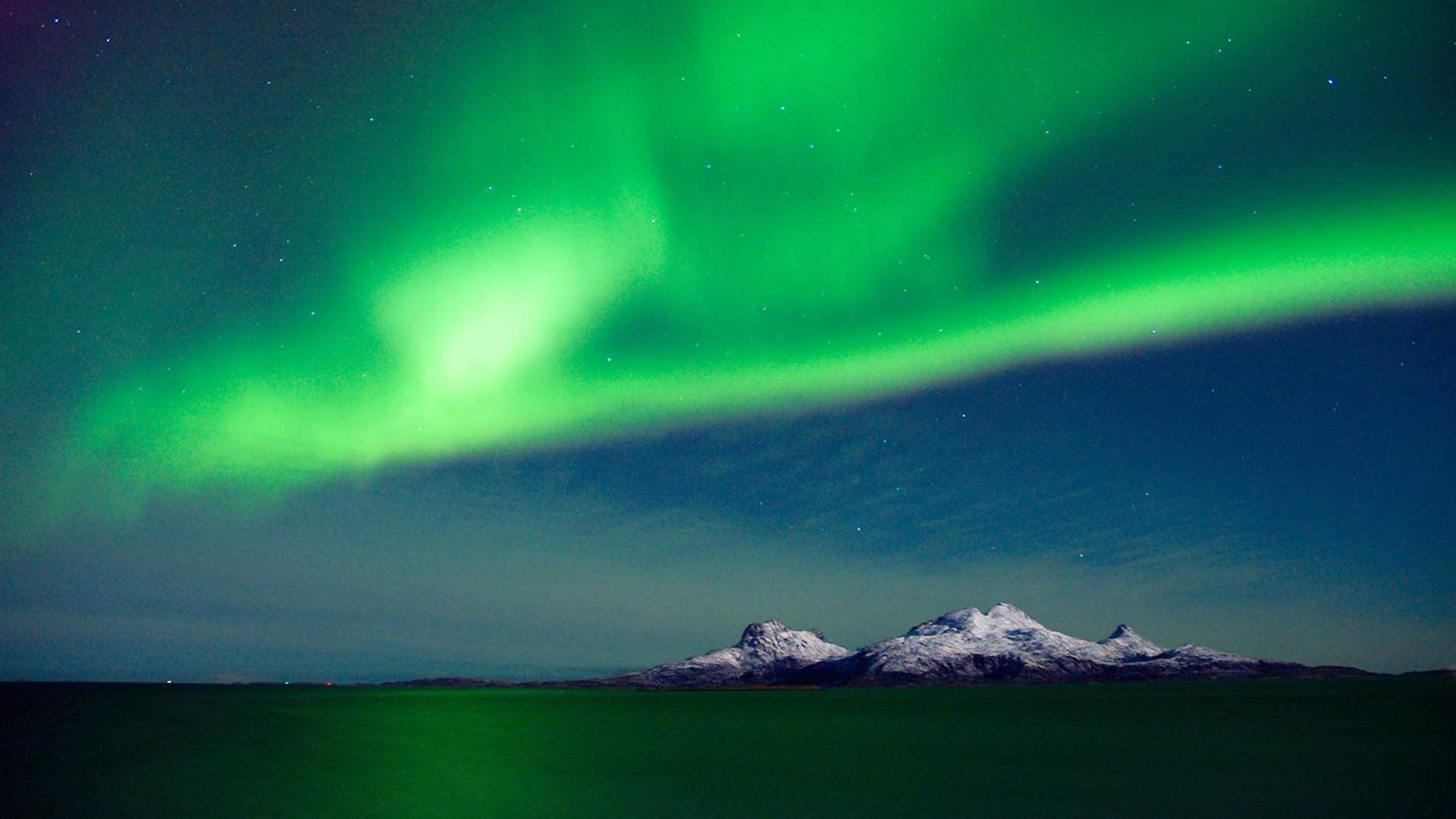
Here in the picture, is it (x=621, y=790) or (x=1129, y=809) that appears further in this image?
(x=621, y=790)

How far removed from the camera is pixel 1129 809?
3092 cm

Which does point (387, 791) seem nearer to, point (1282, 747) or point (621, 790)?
point (621, 790)

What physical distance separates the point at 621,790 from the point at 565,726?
201 ft

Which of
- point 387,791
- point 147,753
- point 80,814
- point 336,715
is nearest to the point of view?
point 80,814

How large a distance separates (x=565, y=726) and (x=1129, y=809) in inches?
2941

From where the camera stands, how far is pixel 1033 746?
6366 cm

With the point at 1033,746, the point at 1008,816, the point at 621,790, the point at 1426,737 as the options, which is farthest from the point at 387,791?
the point at 1426,737

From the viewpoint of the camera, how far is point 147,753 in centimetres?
5775

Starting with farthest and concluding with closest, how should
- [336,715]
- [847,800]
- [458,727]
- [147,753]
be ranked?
1. [336,715]
2. [458,727]
3. [147,753]
4. [847,800]

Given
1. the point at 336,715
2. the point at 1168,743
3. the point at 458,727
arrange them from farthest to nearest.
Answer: the point at 336,715 → the point at 458,727 → the point at 1168,743

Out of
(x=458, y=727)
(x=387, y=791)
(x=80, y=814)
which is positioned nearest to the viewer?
(x=80, y=814)

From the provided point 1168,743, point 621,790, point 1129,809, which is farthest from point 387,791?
point 1168,743

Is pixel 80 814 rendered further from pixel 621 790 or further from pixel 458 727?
pixel 458 727

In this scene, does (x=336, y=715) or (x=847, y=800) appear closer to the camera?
(x=847, y=800)
